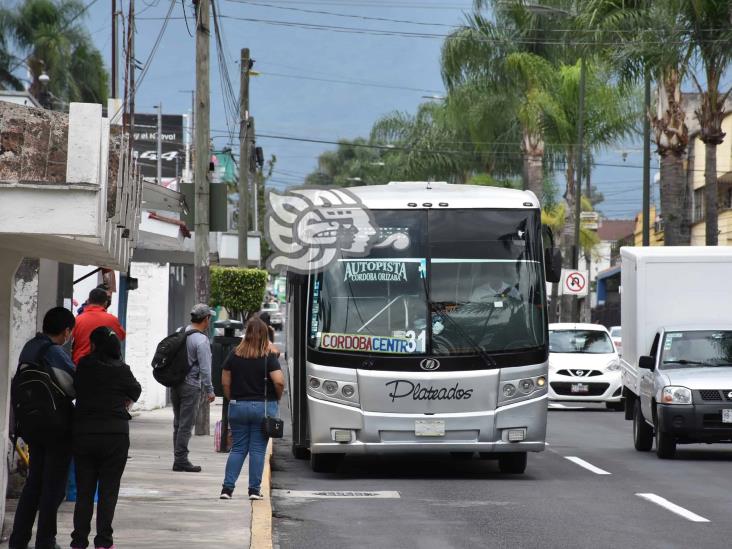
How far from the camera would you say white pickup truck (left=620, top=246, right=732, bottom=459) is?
18375mm

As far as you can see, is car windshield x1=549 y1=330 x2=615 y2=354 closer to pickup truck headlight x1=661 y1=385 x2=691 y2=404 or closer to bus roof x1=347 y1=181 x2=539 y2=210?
pickup truck headlight x1=661 y1=385 x2=691 y2=404

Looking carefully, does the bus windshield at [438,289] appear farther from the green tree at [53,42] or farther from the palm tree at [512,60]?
the green tree at [53,42]

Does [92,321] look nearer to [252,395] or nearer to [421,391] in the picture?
[252,395]

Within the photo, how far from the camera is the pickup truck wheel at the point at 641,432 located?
20.4 metres

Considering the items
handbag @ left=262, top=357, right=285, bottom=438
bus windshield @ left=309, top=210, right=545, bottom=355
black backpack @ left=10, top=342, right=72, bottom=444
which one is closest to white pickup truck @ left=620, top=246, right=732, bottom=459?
bus windshield @ left=309, top=210, right=545, bottom=355

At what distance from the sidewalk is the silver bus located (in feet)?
4.48

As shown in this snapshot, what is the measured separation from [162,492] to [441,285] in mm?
4131

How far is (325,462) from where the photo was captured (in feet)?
56.7

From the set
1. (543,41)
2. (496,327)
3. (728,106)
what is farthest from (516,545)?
(728,106)

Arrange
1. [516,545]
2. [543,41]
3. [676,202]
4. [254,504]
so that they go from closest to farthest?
1. [516,545]
2. [254,504]
3. [676,202]
4. [543,41]

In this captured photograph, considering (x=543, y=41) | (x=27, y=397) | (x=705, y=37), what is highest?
(x=543, y=41)

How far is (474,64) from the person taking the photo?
50.4 meters

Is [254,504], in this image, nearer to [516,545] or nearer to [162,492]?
[162,492]

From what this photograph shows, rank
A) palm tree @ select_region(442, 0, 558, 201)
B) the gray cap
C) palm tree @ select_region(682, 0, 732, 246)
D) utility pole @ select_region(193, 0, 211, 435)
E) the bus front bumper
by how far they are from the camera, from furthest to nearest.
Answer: palm tree @ select_region(442, 0, 558, 201), palm tree @ select_region(682, 0, 732, 246), utility pole @ select_region(193, 0, 211, 435), the gray cap, the bus front bumper
